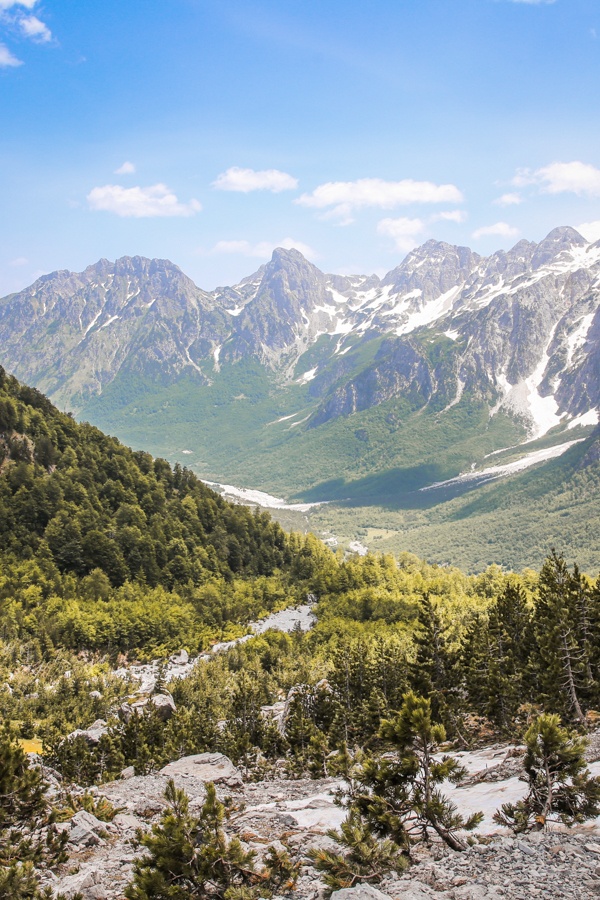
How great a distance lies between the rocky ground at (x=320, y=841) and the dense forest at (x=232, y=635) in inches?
51.3

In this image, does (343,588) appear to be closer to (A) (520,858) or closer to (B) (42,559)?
(B) (42,559)

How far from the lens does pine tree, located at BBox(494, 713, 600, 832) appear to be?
811 inches

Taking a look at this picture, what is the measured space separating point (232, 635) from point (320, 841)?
77.8 metres

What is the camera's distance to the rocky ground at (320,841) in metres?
18.2

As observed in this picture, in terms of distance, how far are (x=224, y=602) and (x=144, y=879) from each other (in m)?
94.9

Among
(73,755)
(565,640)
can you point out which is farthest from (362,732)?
(73,755)

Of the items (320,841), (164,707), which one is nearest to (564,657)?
(320,841)

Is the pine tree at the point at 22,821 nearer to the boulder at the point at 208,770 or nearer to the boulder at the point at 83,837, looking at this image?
the boulder at the point at 83,837

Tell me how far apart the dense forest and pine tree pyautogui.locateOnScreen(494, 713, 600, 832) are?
0.89ft

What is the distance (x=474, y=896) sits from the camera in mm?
17859

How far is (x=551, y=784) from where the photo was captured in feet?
69.5

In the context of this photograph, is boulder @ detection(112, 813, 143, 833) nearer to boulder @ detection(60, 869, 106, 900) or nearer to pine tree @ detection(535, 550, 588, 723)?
boulder @ detection(60, 869, 106, 900)

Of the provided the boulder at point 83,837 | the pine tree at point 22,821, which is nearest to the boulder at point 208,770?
the boulder at point 83,837

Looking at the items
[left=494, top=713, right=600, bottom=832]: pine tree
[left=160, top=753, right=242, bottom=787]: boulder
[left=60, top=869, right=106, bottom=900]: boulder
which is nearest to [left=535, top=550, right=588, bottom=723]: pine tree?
[left=494, top=713, right=600, bottom=832]: pine tree
